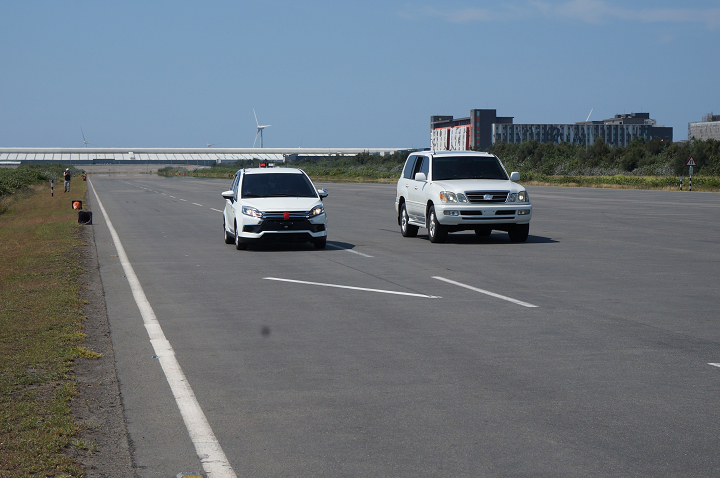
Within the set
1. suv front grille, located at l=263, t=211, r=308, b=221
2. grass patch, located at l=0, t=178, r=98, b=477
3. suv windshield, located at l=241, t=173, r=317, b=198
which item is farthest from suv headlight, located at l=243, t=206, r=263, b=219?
grass patch, located at l=0, t=178, r=98, b=477

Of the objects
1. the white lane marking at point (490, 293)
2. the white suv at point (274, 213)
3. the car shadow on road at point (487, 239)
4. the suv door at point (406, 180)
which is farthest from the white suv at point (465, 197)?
the white lane marking at point (490, 293)

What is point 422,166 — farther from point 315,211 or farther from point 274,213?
point 274,213

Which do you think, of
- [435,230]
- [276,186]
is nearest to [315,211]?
[276,186]

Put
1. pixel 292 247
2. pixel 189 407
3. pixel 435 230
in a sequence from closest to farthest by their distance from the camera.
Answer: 1. pixel 189 407
2. pixel 292 247
3. pixel 435 230

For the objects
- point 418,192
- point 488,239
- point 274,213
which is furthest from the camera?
point 488,239

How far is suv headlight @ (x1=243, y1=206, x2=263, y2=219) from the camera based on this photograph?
17.5 meters

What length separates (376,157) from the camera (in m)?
154

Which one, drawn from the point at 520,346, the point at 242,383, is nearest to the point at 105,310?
the point at 242,383

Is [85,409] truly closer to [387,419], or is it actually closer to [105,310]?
[387,419]

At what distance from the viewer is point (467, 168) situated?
67.3ft

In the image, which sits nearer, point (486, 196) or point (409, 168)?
point (486, 196)

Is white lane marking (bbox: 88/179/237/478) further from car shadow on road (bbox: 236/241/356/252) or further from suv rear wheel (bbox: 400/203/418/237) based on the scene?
suv rear wheel (bbox: 400/203/418/237)

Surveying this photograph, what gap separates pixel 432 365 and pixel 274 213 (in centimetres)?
1064

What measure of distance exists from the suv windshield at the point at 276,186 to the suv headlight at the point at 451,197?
9.24 feet
